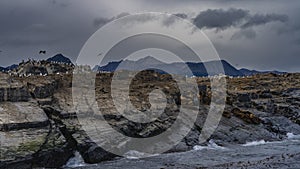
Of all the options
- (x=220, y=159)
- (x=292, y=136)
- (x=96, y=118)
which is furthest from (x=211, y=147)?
(x=292, y=136)

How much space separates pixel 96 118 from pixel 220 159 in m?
16.5

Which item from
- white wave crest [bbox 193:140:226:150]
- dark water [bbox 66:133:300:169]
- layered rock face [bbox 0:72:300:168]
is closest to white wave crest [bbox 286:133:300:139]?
layered rock face [bbox 0:72:300:168]

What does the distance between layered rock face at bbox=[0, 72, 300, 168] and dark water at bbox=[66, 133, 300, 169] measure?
255 centimetres

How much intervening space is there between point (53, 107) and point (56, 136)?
29.2 feet

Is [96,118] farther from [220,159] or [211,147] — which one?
[220,159]

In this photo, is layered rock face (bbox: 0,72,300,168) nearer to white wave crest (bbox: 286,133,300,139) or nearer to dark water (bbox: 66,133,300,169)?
white wave crest (bbox: 286,133,300,139)

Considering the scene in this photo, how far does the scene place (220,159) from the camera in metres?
45.3

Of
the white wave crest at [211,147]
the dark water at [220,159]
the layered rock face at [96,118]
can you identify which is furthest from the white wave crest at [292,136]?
the white wave crest at [211,147]

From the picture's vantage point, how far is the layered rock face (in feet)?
139

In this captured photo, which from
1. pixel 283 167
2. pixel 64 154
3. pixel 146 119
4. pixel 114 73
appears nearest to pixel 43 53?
pixel 114 73

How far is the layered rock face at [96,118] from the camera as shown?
42.2 m

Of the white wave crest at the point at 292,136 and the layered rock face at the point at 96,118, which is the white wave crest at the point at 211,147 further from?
the white wave crest at the point at 292,136

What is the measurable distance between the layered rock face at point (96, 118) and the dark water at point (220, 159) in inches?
100

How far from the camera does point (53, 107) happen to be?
52.8 metres
